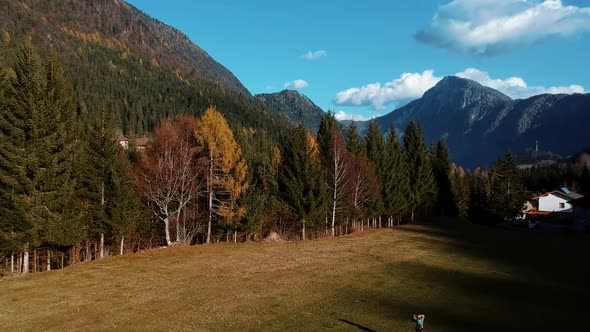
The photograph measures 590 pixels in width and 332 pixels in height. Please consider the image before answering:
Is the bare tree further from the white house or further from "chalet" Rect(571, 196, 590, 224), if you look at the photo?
the white house

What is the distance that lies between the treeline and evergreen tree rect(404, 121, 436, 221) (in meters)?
0.18

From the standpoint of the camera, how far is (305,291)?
21719 millimetres

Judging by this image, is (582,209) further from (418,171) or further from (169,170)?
(169,170)

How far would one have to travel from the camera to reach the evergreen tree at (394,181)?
61.3m

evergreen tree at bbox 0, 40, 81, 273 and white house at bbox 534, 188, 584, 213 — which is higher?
evergreen tree at bbox 0, 40, 81, 273

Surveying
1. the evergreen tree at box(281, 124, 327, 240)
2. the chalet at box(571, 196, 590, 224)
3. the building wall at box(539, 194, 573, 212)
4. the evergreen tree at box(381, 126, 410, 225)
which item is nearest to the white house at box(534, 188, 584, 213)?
the building wall at box(539, 194, 573, 212)

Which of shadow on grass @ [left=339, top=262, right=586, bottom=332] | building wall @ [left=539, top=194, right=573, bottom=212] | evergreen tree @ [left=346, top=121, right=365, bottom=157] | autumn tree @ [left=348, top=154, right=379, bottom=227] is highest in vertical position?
evergreen tree @ [left=346, top=121, right=365, bottom=157]

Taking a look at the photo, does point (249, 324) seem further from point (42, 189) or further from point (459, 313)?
point (42, 189)

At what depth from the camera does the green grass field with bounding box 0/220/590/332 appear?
16.7m

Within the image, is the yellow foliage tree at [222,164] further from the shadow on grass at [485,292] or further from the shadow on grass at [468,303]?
the shadow on grass at [468,303]

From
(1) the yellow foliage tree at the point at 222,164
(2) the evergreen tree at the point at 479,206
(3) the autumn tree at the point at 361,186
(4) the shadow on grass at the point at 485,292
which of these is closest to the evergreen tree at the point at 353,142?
(3) the autumn tree at the point at 361,186

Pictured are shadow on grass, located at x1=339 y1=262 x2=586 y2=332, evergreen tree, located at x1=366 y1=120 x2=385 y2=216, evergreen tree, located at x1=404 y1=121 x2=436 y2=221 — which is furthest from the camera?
evergreen tree, located at x1=404 y1=121 x2=436 y2=221

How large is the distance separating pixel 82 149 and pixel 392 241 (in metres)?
30.6

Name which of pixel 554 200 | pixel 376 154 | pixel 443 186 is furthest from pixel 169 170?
pixel 554 200
